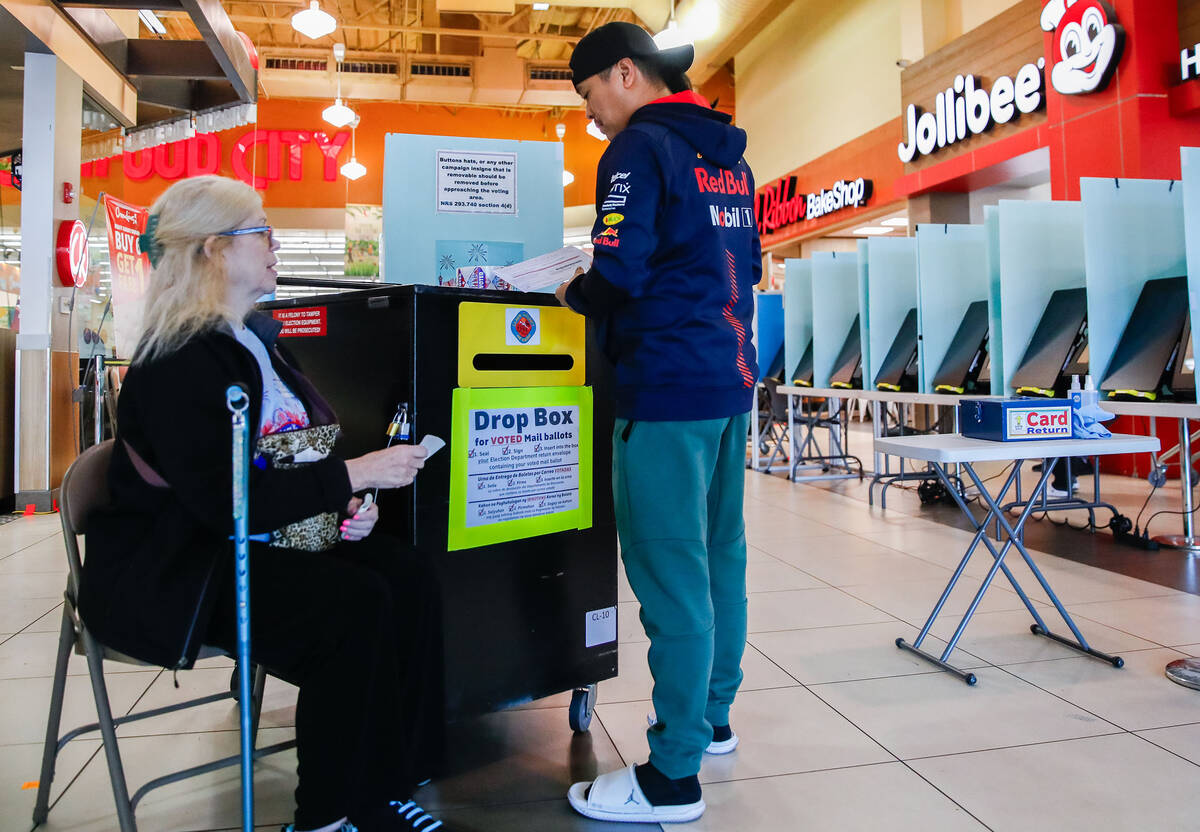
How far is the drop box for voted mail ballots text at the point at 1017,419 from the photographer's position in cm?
227

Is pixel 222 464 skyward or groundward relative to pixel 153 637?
skyward

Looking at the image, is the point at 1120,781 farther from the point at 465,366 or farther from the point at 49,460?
the point at 49,460

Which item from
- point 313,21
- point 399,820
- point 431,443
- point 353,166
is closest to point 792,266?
point 313,21

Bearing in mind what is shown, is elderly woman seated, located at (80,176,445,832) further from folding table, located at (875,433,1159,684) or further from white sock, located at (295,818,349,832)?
folding table, located at (875,433,1159,684)

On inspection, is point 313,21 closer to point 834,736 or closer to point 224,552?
point 224,552

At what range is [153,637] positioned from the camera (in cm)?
122

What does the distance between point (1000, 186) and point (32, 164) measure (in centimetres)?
800

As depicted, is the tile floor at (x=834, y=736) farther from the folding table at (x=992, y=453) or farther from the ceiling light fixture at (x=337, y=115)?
the ceiling light fixture at (x=337, y=115)

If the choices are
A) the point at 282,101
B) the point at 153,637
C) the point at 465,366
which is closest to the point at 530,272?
the point at 465,366

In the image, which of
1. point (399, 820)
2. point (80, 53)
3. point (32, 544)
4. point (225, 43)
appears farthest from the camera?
point (225, 43)

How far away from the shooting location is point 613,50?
1523 mm

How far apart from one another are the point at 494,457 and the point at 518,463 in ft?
0.19

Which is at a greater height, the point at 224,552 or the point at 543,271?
the point at 543,271

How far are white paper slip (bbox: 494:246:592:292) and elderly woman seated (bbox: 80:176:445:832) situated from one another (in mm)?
540
